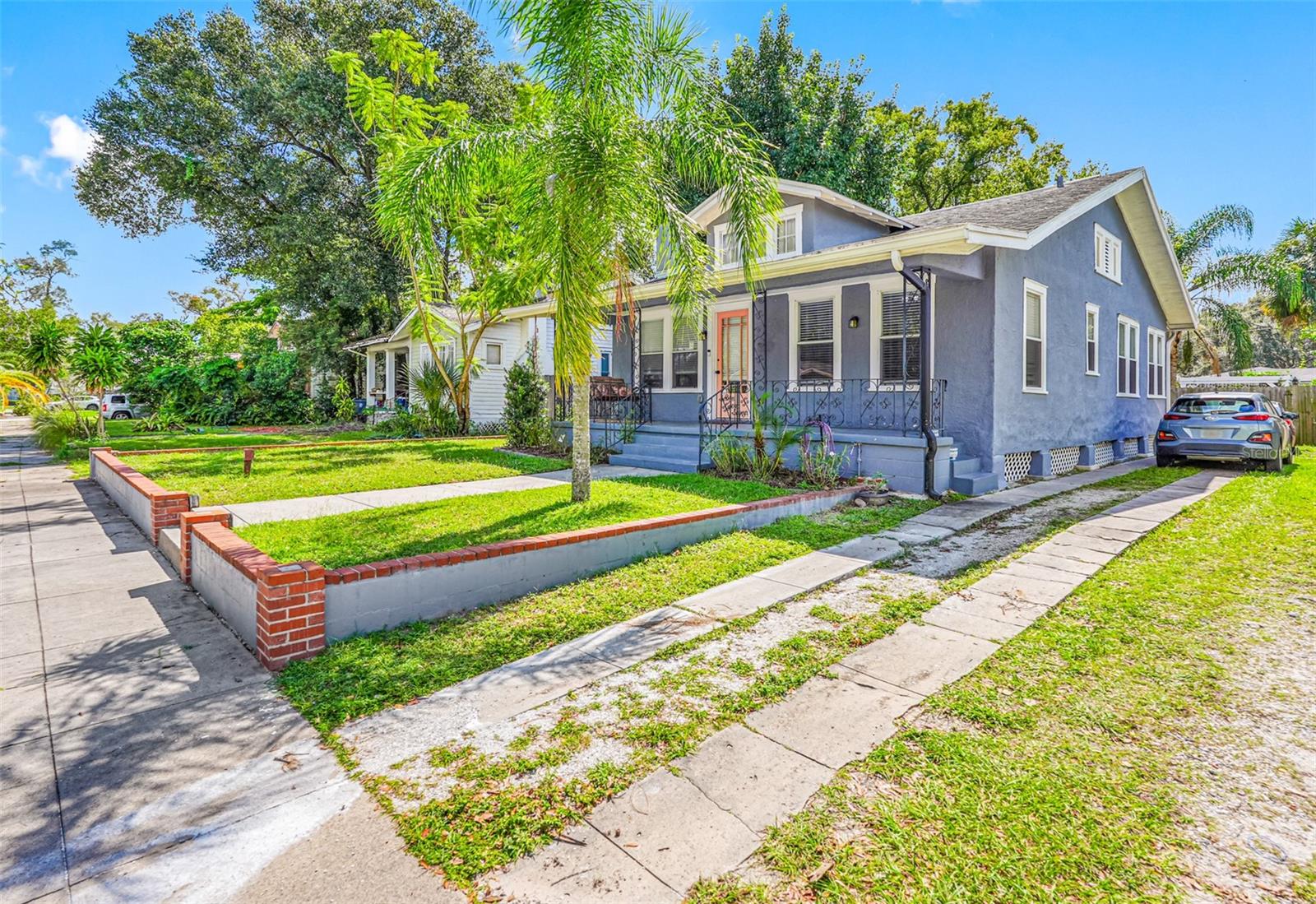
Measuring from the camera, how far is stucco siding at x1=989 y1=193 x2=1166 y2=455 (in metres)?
9.52

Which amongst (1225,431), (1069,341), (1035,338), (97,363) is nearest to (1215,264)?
(1225,431)

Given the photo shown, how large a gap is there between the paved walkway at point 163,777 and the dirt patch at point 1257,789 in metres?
2.53

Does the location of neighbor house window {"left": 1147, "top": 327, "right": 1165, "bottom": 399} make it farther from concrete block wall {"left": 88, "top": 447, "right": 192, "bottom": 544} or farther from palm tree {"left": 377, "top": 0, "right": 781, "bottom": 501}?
concrete block wall {"left": 88, "top": 447, "right": 192, "bottom": 544}

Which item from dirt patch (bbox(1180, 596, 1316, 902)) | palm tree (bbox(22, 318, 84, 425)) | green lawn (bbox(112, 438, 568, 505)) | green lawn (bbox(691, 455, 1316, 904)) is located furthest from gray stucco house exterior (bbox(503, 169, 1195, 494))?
palm tree (bbox(22, 318, 84, 425))

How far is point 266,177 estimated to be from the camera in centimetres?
2055

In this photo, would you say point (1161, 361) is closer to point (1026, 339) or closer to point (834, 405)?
point (1026, 339)

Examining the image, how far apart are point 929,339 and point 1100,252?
6.50m

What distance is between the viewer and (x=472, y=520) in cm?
610

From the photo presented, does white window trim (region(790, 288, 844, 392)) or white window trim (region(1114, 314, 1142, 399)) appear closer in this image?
white window trim (region(790, 288, 844, 392))

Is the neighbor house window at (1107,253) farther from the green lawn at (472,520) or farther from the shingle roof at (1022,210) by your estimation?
the green lawn at (472,520)

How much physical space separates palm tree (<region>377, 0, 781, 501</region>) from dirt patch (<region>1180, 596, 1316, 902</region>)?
5.28 m

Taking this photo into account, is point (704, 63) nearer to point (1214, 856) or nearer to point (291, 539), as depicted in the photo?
point (291, 539)

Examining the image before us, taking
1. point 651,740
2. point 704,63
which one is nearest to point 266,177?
point 704,63

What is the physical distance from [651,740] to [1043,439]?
1030cm
